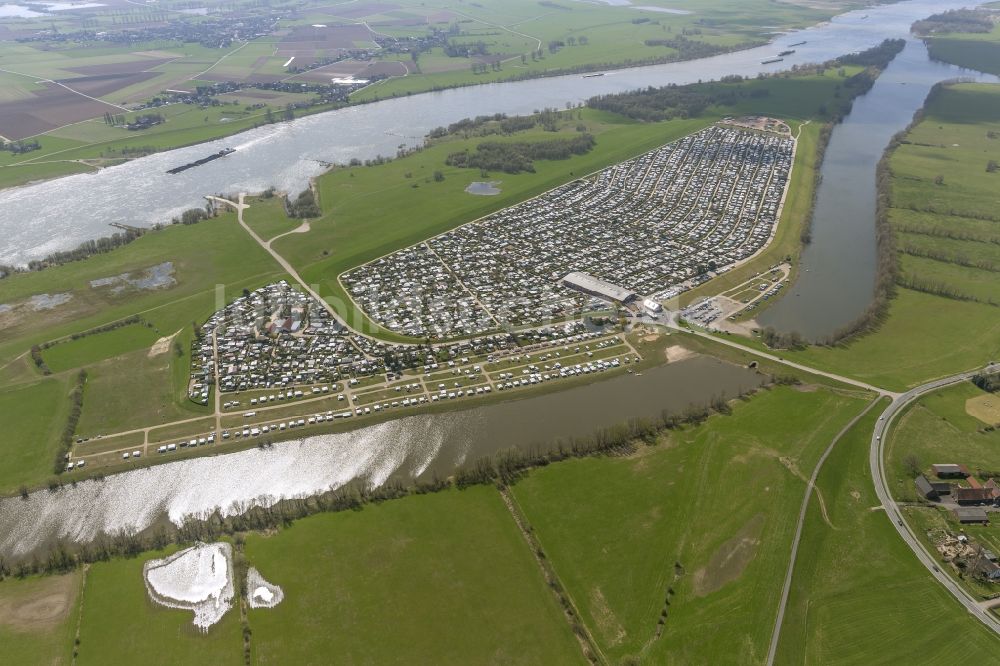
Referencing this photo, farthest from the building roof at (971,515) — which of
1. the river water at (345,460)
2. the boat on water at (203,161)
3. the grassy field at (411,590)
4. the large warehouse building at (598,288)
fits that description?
the boat on water at (203,161)

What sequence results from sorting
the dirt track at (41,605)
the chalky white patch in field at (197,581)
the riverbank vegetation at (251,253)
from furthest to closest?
the riverbank vegetation at (251,253)
the chalky white patch in field at (197,581)
the dirt track at (41,605)

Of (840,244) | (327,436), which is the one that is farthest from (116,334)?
(840,244)

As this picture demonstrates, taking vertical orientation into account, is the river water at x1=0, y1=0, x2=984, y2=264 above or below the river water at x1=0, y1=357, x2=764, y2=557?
above

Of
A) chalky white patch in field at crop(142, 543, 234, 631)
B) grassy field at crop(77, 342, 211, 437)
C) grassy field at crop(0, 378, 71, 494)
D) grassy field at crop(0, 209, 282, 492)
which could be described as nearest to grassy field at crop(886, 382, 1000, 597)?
chalky white patch in field at crop(142, 543, 234, 631)

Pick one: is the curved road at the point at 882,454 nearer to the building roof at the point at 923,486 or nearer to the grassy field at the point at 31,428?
the building roof at the point at 923,486

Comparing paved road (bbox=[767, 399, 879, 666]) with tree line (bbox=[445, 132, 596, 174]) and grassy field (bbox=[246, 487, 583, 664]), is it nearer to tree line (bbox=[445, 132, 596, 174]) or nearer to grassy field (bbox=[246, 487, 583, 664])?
grassy field (bbox=[246, 487, 583, 664])

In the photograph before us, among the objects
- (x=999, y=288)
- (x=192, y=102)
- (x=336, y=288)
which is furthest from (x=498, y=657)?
(x=192, y=102)

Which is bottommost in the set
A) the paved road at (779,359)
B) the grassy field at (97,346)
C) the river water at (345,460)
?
the river water at (345,460)

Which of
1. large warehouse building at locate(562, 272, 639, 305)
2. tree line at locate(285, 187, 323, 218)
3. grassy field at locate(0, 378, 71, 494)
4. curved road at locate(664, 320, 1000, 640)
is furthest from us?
tree line at locate(285, 187, 323, 218)
